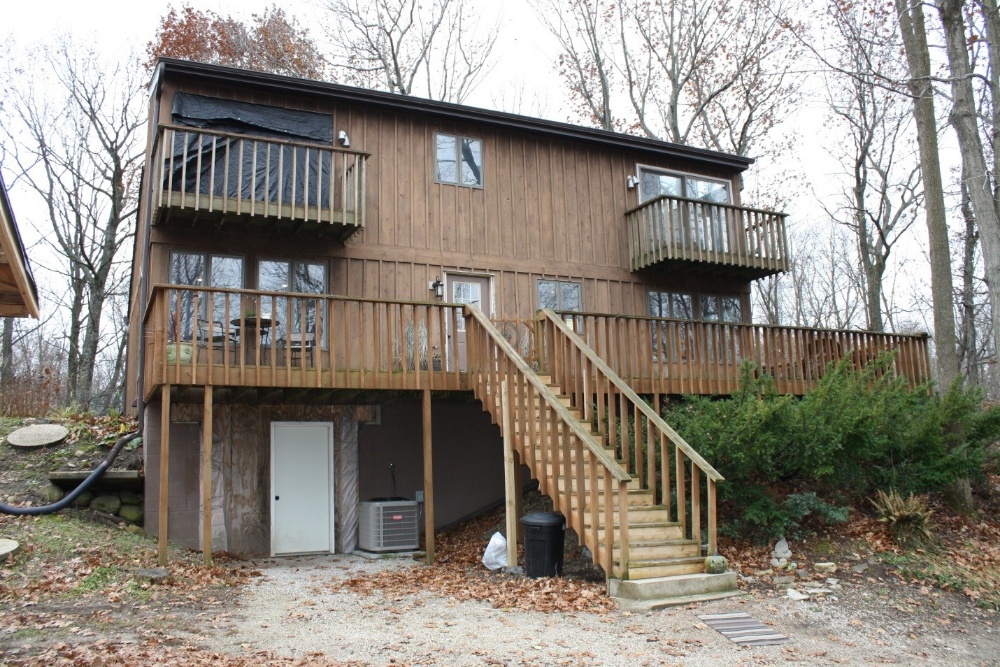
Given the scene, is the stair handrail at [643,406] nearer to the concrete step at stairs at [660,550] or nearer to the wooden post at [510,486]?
the concrete step at stairs at [660,550]

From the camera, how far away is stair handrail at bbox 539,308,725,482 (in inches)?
339

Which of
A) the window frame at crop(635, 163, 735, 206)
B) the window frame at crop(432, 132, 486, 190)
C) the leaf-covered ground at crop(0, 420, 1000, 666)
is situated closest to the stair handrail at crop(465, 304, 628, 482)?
the leaf-covered ground at crop(0, 420, 1000, 666)

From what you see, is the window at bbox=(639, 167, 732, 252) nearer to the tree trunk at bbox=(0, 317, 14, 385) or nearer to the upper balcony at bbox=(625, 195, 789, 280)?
the upper balcony at bbox=(625, 195, 789, 280)

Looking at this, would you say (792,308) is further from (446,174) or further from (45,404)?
(45,404)

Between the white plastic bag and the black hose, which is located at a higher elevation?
the black hose

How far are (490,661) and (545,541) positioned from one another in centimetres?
310

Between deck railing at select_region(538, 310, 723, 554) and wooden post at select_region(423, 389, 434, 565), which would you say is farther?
wooden post at select_region(423, 389, 434, 565)

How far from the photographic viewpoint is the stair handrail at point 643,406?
28.3 feet

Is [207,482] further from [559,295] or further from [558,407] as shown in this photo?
[559,295]

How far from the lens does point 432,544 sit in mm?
11258

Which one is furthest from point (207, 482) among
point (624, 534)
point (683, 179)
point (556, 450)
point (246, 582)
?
point (683, 179)

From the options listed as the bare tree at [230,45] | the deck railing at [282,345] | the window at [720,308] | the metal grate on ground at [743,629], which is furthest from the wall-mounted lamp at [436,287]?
the bare tree at [230,45]

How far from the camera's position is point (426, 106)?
48.2 ft

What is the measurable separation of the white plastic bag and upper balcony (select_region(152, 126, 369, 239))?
5.49m
